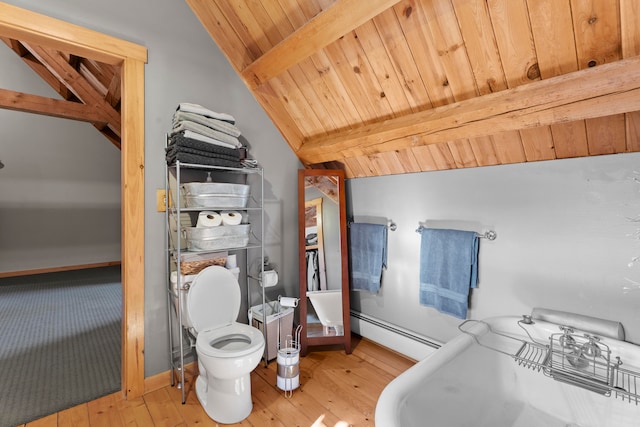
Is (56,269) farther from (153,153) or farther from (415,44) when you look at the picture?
(415,44)

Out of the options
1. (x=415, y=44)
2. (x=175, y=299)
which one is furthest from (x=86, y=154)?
(x=415, y=44)

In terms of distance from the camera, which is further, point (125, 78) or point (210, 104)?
point (210, 104)

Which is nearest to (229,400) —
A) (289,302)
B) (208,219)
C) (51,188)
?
(289,302)

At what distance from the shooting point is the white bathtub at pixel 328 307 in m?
2.62

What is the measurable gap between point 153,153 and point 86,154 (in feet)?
15.8

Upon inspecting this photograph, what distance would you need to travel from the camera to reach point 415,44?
162 cm

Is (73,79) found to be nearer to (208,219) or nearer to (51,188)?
(51,188)

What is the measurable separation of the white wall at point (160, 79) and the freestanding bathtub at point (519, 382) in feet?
5.35

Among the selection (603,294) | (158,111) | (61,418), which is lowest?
(61,418)

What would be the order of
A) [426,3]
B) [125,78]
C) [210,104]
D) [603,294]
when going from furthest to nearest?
[210,104] → [125,78] → [603,294] → [426,3]

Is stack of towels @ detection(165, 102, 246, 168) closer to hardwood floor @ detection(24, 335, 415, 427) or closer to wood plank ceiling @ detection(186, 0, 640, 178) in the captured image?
wood plank ceiling @ detection(186, 0, 640, 178)

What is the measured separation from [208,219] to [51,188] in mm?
5111

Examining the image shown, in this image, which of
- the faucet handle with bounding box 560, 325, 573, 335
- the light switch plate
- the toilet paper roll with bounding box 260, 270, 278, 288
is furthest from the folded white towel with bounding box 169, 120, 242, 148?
the faucet handle with bounding box 560, 325, 573, 335

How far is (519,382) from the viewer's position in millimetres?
1620
